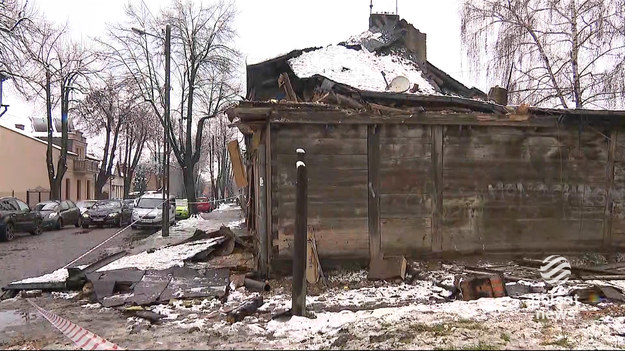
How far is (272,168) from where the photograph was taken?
9.11 m

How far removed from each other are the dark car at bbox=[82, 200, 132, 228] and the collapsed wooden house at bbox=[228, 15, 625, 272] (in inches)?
673

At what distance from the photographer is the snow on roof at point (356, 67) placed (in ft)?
38.9

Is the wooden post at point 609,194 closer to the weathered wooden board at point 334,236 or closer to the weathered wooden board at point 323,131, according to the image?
the weathered wooden board at point 334,236

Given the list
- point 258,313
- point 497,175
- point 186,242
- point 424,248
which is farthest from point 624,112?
point 186,242

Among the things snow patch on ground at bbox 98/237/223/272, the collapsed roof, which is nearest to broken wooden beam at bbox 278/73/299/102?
the collapsed roof

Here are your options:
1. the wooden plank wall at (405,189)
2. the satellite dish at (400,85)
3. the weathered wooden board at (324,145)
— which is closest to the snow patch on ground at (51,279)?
the weathered wooden board at (324,145)

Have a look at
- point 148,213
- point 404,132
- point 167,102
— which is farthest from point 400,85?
point 148,213

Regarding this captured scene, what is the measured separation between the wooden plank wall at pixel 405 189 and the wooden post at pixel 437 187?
0.10 m

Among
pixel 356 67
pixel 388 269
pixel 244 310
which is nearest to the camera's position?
pixel 244 310

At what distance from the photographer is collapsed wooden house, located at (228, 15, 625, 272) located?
9203 millimetres

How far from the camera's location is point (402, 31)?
16016mm

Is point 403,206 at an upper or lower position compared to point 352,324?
upper

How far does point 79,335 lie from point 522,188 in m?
8.20

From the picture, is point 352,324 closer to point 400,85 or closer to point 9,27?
point 400,85
